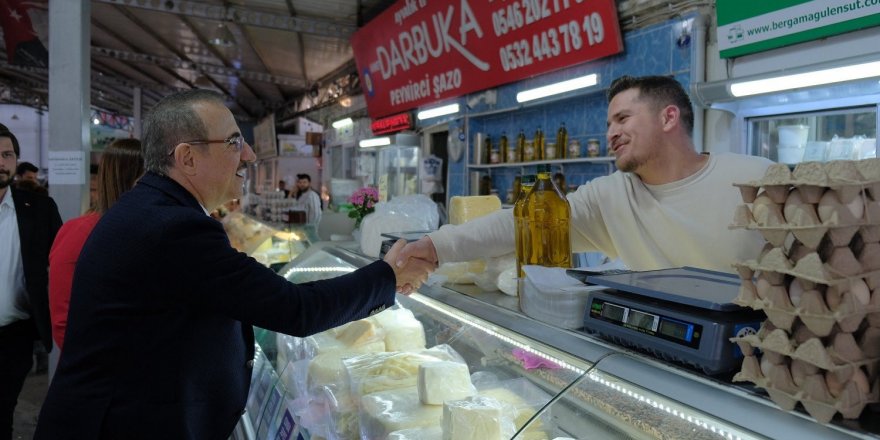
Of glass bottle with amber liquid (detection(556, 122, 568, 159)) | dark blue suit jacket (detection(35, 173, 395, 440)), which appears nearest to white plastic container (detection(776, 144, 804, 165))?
glass bottle with amber liquid (detection(556, 122, 568, 159))

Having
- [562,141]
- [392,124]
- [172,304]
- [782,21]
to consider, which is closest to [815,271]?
[172,304]

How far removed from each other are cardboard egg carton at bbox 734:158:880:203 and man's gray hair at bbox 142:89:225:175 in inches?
52.5

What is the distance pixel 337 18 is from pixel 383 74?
52.2 inches

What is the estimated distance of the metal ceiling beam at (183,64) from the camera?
12.6 m

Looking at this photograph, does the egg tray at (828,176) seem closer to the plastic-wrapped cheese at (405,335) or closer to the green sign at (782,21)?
the plastic-wrapped cheese at (405,335)

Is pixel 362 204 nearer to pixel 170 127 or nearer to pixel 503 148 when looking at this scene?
pixel 170 127

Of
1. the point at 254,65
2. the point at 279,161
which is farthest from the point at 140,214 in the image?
the point at 279,161

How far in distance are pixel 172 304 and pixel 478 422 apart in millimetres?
805

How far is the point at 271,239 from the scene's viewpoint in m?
5.05

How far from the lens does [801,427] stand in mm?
A: 868

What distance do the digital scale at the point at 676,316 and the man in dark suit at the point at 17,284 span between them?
316 cm

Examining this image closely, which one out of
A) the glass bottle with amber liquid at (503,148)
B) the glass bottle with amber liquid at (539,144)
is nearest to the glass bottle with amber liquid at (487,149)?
the glass bottle with amber liquid at (503,148)

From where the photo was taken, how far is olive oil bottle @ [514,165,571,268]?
1744 millimetres

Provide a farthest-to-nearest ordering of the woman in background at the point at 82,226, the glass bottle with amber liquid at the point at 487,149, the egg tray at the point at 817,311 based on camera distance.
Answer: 1. the glass bottle with amber liquid at the point at 487,149
2. the woman in background at the point at 82,226
3. the egg tray at the point at 817,311
